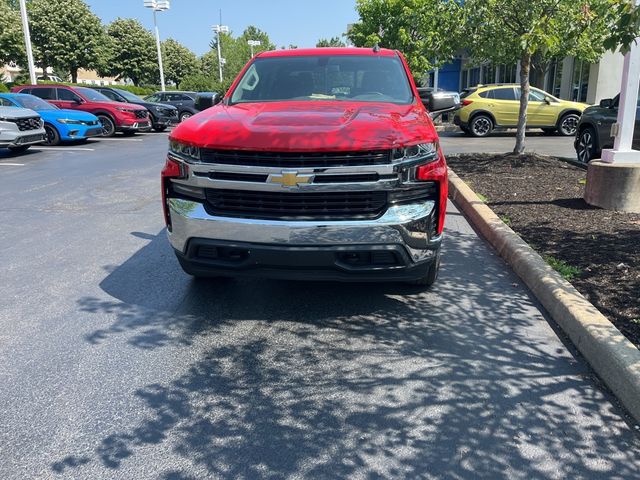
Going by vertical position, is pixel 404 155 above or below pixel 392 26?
below

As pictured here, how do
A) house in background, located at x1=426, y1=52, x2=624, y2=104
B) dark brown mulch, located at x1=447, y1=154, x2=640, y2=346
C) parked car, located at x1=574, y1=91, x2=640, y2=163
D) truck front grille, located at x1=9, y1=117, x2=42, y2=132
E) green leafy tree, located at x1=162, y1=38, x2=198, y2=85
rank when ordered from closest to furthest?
dark brown mulch, located at x1=447, y1=154, x2=640, y2=346, parked car, located at x1=574, y1=91, x2=640, y2=163, truck front grille, located at x1=9, y1=117, x2=42, y2=132, house in background, located at x1=426, y1=52, x2=624, y2=104, green leafy tree, located at x1=162, y1=38, x2=198, y2=85

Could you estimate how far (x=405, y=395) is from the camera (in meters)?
3.00

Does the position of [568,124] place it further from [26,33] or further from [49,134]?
[26,33]

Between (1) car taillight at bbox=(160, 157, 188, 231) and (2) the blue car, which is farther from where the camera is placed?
(2) the blue car

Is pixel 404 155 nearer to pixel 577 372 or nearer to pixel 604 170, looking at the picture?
pixel 577 372

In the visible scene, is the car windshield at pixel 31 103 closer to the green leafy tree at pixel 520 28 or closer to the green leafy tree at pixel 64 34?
the green leafy tree at pixel 520 28

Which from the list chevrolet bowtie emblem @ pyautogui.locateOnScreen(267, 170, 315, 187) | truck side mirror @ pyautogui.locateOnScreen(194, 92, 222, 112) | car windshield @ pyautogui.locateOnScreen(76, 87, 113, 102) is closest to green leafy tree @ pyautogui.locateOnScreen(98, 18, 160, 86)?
car windshield @ pyautogui.locateOnScreen(76, 87, 113, 102)

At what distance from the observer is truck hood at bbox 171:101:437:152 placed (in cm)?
343

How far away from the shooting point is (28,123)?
13867 mm

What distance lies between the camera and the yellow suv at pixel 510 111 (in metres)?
17.8

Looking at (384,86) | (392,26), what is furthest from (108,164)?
(392,26)

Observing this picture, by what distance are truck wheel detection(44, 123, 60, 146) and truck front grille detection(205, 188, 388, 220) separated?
47.0ft

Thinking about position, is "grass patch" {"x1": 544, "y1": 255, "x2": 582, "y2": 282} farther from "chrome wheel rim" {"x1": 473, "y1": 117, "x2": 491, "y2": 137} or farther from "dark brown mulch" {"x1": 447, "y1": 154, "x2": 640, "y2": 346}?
"chrome wheel rim" {"x1": 473, "y1": 117, "x2": 491, "y2": 137}

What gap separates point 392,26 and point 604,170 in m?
26.3
